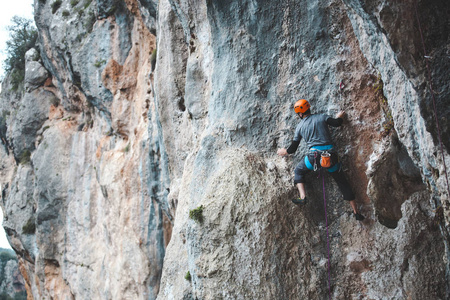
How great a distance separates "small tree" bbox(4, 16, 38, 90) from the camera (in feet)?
80.0

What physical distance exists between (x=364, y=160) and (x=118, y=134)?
10625 millimetres

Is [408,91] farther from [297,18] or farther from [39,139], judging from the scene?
[39,139]

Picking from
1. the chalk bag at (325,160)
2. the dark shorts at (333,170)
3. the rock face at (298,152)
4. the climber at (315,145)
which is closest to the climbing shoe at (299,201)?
the climber at (315,145)

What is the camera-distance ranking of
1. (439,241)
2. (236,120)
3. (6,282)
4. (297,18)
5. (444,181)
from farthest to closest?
1. (6,282)
2. (236,120)
3. (297,18)
4. (439,241)
5. (444,181)

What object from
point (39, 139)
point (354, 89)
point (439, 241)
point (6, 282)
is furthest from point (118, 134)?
point (6, 282)

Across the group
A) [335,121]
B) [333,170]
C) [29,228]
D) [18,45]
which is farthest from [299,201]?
[18,45]

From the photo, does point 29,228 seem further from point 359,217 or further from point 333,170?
point 359,217

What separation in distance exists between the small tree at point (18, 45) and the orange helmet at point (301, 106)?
2285 cm

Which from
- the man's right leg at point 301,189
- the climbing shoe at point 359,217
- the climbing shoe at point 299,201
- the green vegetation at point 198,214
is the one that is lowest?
the climbing shoe at point 359,217

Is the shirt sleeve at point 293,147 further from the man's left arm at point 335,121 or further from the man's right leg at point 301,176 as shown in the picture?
the man's left arm at point 335,121

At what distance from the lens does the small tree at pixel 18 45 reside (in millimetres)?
24375

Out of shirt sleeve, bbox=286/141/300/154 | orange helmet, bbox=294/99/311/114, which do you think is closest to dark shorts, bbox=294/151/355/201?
shirt sleeve, bbox=286/141/300/154

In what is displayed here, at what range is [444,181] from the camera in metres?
4.18

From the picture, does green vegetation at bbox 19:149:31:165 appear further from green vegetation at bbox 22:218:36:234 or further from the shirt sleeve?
the shirt sleeve
